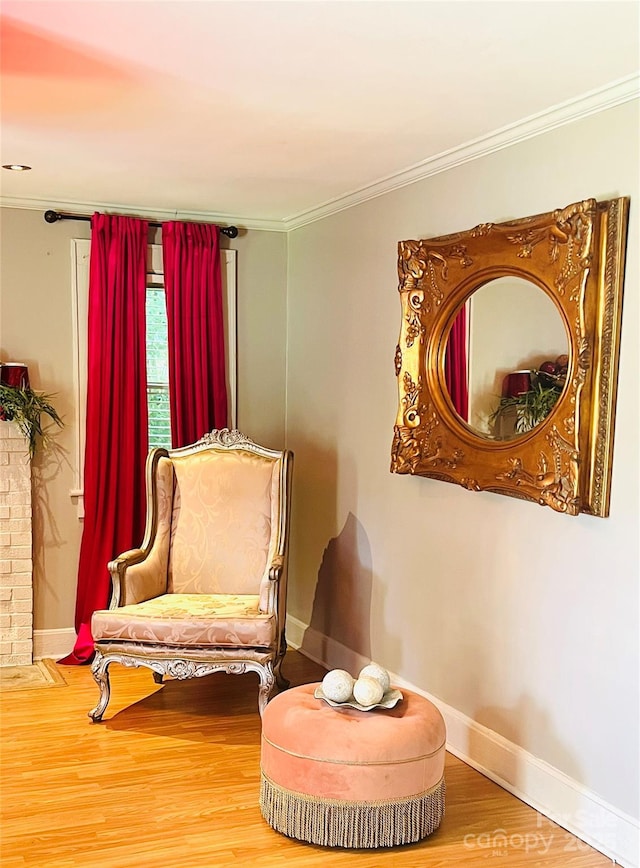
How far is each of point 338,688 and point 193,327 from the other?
2.60 metres

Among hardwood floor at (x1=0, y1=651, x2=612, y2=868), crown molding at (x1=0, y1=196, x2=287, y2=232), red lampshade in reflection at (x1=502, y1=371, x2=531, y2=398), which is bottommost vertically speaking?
hardwood floor at (x1=0, y1=651, x2=612, y2=868)

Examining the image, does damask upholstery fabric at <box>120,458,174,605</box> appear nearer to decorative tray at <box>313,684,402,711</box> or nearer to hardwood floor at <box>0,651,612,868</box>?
hardwood floor at <box>0,651,612,868</box>

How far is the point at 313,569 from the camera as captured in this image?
5176 mm

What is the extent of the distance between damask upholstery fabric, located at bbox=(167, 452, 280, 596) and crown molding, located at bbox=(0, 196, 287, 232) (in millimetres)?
1471

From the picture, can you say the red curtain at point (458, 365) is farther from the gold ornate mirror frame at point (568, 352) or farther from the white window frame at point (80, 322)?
the white window frame at point (80, 322)

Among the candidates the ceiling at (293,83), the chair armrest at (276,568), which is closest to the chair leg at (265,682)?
the chair armrest at (276,568)

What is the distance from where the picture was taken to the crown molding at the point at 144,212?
4844 millimetres

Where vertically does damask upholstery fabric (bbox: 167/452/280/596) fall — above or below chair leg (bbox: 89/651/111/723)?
above

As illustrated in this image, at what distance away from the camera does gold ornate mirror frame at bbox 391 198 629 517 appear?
2.97 meters

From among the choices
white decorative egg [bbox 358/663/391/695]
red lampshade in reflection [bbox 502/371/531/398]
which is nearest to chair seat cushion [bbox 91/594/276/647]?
white decorative egg [bbox 358/663/391/695]

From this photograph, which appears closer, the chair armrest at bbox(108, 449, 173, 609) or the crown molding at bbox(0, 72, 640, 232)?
the crown molding at bbox(0, 72, 640, 232)

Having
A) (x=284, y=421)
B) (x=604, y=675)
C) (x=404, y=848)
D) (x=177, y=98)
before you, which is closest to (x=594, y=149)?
(x=177, y=98)

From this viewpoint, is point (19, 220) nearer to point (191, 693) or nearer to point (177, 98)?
point (177, 98)

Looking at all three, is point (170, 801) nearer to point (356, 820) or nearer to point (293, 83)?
point (356, 820)
